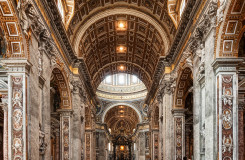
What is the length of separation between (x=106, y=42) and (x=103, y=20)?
14.7 ft

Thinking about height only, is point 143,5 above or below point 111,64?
above

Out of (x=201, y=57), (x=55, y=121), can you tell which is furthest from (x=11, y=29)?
(x=55, y=121)

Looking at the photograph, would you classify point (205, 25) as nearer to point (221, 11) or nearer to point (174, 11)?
point (221, 11)

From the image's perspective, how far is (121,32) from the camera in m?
26.6

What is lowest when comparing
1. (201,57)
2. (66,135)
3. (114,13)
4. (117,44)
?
(66,135)

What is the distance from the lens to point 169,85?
827 inches

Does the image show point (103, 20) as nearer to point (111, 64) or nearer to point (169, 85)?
point (169, 85)

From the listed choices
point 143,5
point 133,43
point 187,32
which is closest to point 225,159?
point 187,32

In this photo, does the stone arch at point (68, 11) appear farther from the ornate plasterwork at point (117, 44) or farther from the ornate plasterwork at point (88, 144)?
the ornate plasterwork at point (88, 144)

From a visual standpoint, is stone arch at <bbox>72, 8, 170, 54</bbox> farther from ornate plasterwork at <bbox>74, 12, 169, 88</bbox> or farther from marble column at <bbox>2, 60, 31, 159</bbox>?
marble column at <bbox>2, 60, 31, 159</bbox>

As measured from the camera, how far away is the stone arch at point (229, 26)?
9.79 metres

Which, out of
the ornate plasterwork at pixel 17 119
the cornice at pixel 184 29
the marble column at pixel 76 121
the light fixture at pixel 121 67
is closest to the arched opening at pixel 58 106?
the marble column at pixel 76 121

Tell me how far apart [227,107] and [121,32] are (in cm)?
1735

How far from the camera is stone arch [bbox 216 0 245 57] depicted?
32.1 ft
